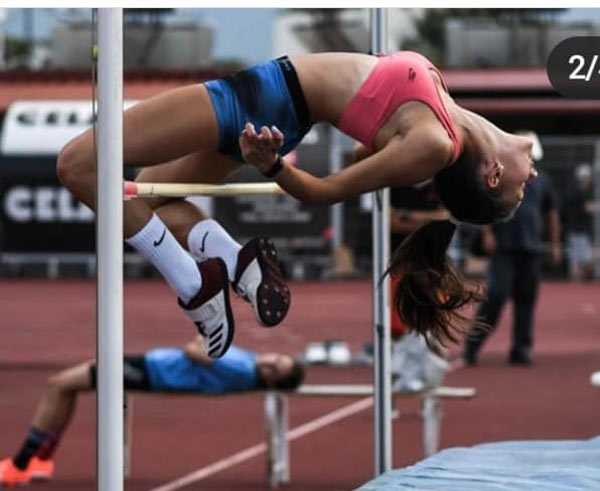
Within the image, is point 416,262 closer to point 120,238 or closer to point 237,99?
point 237,99

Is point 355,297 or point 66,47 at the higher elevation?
point 66,47

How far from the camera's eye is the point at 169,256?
5258 millimetres

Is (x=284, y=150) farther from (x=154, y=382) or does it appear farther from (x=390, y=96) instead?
(x=154, y=382)

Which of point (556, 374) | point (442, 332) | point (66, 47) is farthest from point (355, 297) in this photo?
point (442, 332)

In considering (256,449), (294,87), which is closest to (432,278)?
(294,87)

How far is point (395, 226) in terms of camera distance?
9.81 meters

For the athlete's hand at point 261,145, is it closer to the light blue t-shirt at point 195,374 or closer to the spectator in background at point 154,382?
the spectator in background at point 154,382

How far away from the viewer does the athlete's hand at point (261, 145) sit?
4762 mm

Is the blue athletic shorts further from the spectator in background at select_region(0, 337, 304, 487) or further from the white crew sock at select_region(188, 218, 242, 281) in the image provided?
the spectator in background at select_region(0, 337, 304, 487)

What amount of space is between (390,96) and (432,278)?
2.41 ft

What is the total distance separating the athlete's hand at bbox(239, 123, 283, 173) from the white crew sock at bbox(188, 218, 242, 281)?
71 centimetres

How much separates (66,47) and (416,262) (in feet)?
94.0

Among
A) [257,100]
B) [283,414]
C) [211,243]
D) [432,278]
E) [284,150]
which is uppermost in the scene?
[257,100]
